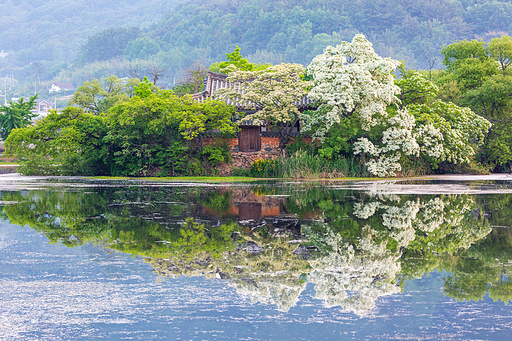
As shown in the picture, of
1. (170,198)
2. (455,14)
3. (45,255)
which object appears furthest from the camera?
(455,14)

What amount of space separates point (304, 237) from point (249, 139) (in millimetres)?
24682

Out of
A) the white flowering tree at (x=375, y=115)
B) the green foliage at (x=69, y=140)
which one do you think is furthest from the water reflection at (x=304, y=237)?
the green foliage at (x=69, y=140)

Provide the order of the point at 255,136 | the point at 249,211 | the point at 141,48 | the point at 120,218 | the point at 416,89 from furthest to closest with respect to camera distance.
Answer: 1. the point at 141,48
2. the point at 255,136
3. the point at 416,89
4. the point at 249,211
5. the point at 120,218

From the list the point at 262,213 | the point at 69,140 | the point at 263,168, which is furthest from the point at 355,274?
the point at 69,140

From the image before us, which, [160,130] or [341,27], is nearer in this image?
[160,130]

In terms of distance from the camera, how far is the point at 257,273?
25.5 feet

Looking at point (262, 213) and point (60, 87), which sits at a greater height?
point (60, 87)

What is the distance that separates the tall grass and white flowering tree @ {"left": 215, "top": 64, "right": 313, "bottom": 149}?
2.44m

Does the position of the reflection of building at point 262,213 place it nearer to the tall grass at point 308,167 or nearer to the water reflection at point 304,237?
the water reflection at point 304,237

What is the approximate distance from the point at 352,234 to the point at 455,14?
187m

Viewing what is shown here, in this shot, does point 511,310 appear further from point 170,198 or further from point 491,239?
point 170,198

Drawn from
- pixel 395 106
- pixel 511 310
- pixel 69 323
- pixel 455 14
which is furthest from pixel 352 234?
pixel 455 14

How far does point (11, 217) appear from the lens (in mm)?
13828

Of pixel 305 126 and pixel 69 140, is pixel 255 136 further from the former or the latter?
pixel 69 140
